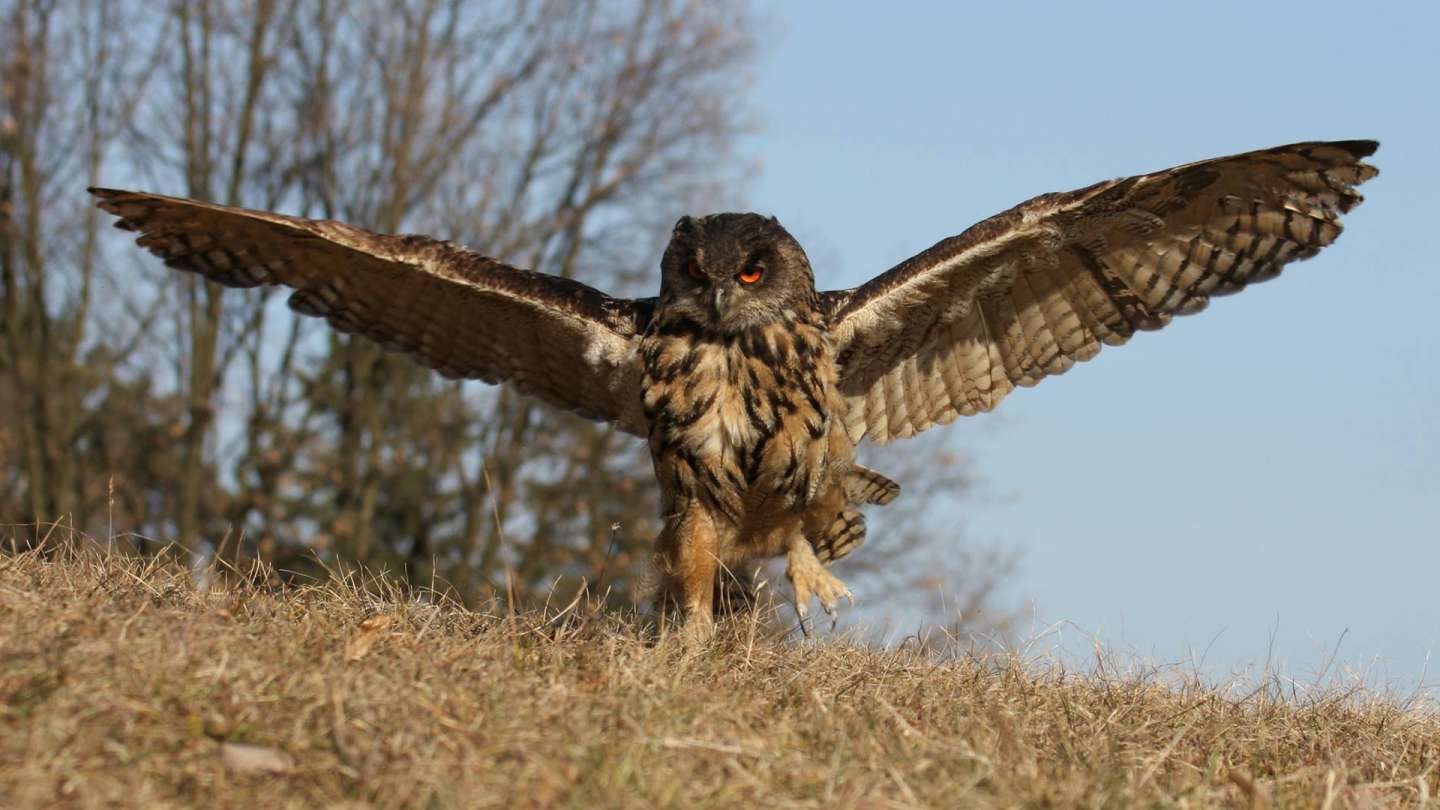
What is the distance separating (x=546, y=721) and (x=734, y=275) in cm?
278

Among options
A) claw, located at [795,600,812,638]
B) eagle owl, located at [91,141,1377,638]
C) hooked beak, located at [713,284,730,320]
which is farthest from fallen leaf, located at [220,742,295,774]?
hooked beak, located at [713,284,730,320]

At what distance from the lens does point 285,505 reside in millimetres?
19594

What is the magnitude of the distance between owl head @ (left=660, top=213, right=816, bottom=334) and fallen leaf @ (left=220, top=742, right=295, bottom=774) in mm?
3096

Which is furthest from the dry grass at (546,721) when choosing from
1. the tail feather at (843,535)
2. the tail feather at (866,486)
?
the tail feather at (866,486)

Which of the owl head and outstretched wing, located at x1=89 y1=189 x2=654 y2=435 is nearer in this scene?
the owl head

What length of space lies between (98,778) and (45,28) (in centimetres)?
1912

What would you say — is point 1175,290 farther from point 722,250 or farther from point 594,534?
point 594,534

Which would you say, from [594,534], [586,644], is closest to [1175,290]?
[586,644]

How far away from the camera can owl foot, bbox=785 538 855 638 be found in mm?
6137

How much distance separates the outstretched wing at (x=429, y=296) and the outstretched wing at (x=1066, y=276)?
40.1 inches

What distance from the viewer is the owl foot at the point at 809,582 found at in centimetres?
614

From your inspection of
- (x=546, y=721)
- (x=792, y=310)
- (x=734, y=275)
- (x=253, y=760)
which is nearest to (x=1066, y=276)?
(x=792, y=310)

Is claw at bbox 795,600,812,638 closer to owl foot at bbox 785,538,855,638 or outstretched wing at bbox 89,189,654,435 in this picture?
owl foot at bbox 785,538,855,638

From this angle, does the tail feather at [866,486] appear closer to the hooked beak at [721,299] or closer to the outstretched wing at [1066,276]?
the outstretched wing at [1066,276]
